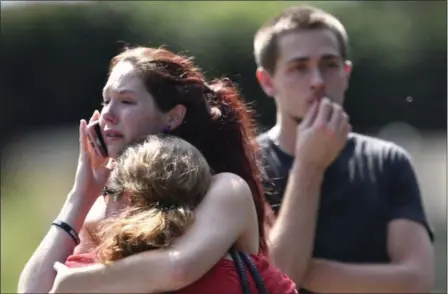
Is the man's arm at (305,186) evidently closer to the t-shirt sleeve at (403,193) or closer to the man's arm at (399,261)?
the man's arm at (399,261)

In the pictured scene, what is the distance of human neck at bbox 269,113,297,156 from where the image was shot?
13.0 ft

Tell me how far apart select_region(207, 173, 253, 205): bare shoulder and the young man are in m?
0.96

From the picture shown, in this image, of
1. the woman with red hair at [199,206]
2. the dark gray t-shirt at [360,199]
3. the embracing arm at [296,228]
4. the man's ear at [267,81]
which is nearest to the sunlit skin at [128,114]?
the woman with red hair at [199,206]

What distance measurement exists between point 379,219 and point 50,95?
351 inches

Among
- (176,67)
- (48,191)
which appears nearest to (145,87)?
(176,67)

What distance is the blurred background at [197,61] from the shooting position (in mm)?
11453

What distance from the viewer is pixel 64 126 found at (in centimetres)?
1210

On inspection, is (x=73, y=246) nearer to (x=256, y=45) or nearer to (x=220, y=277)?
(x=220, y=277)

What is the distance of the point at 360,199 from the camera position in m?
3.88

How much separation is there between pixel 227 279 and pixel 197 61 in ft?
31.7

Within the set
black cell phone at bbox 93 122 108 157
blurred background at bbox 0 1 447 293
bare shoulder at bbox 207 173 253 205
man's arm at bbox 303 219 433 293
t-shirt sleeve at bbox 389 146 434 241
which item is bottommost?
blurred background at bbox 0 1 447 293

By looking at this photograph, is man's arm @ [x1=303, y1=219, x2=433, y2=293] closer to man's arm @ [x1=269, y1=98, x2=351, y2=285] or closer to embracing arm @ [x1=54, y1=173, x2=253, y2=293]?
man's arm @ [x1=269, y1=98, x2=351, y2=285]

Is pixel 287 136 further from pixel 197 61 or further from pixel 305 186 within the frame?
pixel 197 61

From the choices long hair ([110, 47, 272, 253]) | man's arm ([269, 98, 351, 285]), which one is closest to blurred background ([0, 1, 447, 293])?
man's arm ([269, 98, 351, 285])
